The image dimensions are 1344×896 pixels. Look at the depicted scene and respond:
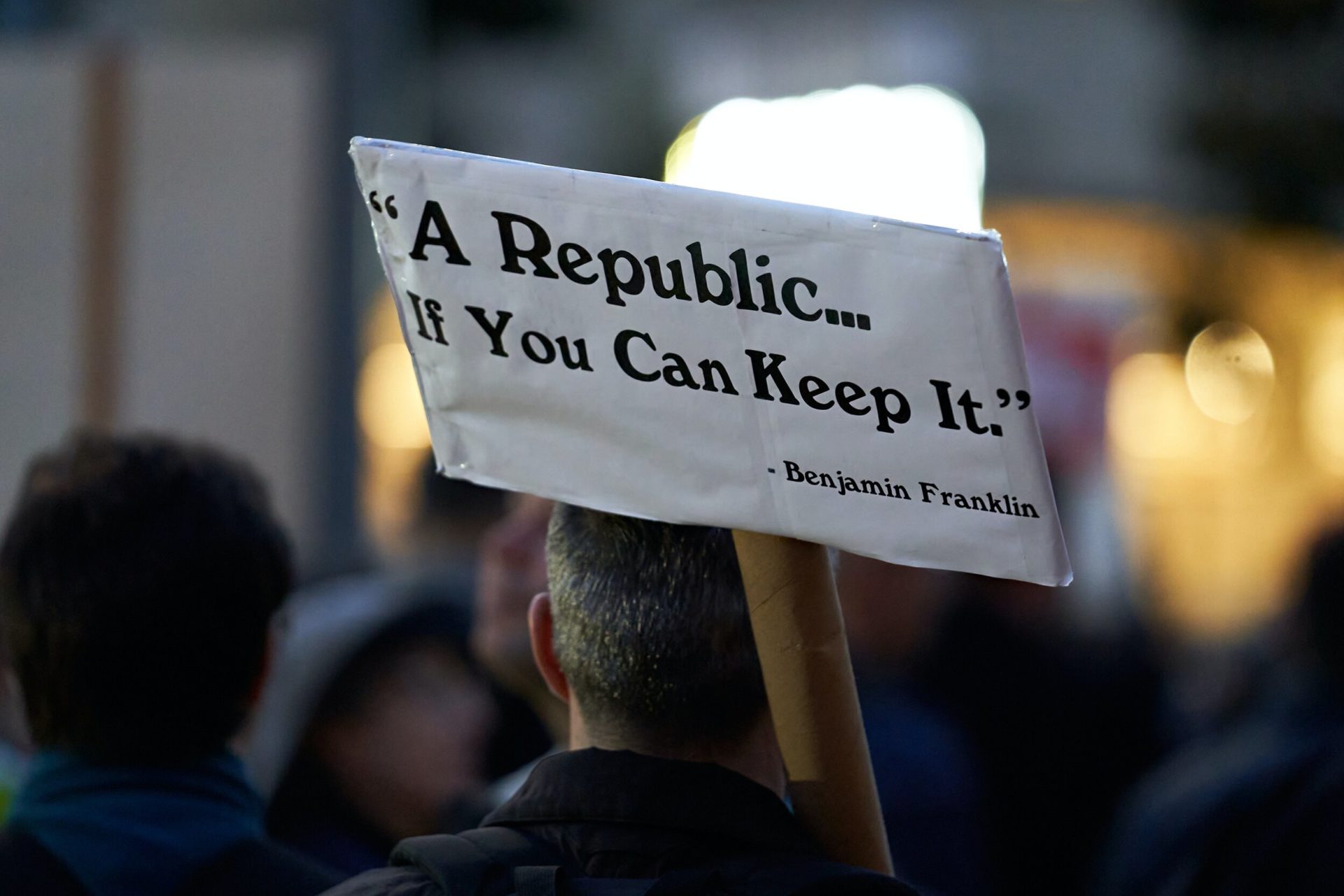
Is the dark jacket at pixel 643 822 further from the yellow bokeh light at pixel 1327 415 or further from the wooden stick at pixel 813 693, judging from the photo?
the yellow bokeh light at pixel 1327 415

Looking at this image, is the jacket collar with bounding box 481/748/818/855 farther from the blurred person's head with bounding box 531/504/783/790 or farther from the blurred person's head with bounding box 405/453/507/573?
the blurred person's head with bounding box 405/453/507/573

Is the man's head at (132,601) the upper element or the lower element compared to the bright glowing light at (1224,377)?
upper

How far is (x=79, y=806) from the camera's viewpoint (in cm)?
178

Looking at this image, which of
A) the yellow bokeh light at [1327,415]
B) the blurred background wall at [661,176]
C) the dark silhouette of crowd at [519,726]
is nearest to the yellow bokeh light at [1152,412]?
the blurred background wall at [661,176]

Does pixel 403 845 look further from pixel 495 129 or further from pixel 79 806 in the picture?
pixel 495 129

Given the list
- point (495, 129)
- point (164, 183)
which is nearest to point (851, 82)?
point (495, 129)

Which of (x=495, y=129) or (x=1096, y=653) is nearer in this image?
(x=1096, y=653)

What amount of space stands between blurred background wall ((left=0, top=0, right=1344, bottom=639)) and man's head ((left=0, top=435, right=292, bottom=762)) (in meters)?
1.81

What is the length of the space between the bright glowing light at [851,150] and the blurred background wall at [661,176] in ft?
0.68

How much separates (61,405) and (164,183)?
0.61 m

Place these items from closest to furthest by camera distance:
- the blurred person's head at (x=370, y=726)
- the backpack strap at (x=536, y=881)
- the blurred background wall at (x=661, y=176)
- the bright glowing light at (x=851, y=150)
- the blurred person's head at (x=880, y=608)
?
1. the backpack strap at (x=536, y=881)
2. the blurred person's head at (x=370, y=726)
3. the blurred background wall at (x=661, y=176)
4. the blurred person's head at (x=880, y=608)
5. the bright glowing light at (x=851, y=150)

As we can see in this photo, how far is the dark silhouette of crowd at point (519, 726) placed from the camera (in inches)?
57.9

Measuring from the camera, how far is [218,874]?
1763 mm

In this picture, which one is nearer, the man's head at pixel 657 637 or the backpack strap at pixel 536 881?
the backpack strap at pixel 536 881
